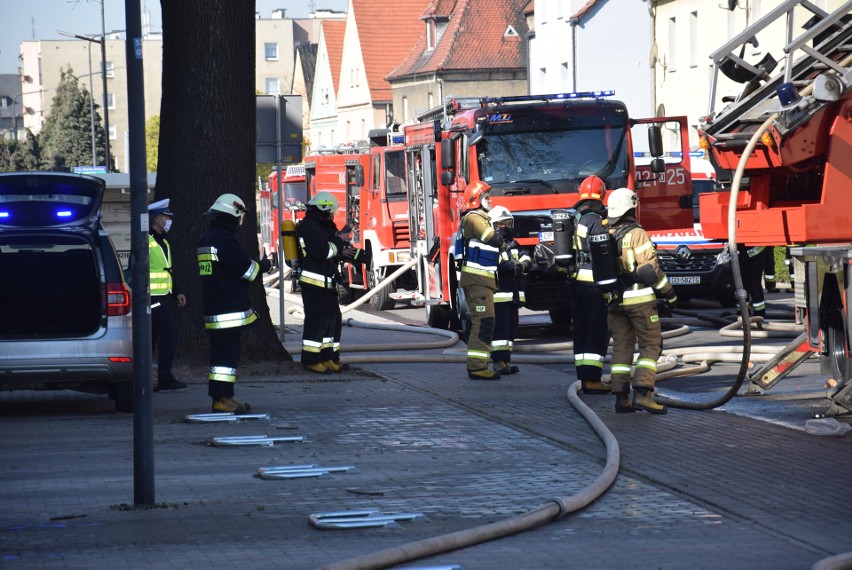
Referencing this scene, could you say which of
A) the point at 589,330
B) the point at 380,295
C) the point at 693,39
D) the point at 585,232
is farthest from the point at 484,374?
the point at 693,39

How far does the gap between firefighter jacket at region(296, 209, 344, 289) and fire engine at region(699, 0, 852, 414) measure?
12.8 feet

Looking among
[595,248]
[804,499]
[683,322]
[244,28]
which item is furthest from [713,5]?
[804,499]

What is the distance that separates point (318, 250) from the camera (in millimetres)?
13672

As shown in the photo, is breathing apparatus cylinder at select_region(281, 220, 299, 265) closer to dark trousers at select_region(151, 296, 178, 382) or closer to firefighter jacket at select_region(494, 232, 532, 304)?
dark trousers at select_region(151, 296, 178, 382)

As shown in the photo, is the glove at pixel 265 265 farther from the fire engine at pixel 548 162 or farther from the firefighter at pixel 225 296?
the fire engine at pixel 548 162

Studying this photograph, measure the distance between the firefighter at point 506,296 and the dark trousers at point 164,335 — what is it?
304cm

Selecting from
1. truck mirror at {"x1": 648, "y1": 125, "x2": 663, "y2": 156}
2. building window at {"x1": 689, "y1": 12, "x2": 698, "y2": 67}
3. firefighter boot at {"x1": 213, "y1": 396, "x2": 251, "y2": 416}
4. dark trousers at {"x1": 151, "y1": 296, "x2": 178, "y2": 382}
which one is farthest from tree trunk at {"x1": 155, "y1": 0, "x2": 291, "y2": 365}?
building window at {"x1": 689, "y1": 12, "x2": 698, "y2": 67}

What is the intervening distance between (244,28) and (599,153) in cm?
535

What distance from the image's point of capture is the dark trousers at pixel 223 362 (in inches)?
428

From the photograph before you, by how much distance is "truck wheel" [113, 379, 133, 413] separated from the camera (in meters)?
11.2

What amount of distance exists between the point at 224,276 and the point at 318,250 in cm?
271

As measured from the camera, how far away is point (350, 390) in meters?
12.6

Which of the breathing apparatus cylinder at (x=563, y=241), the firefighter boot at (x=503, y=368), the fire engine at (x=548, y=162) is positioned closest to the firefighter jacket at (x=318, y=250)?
the firefighter boot at (x=503, y=368)

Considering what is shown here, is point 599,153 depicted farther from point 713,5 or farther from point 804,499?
point 713,5
